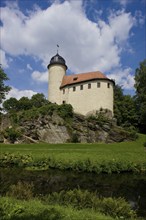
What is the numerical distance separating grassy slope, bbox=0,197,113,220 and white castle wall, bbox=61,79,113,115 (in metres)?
37.4

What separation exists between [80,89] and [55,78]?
20.5ft

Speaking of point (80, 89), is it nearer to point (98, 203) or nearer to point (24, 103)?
point (24, 103)

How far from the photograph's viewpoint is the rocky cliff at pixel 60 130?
128 feet

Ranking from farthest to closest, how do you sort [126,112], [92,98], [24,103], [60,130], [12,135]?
1. [24,103]
2. [126,112]
3. [92,98]
4. [60,130]
5. [12,135]

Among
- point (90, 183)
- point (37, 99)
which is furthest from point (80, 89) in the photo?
point (90, 183)

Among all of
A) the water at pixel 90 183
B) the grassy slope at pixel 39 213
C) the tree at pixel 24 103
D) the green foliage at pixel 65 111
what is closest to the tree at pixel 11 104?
the tree at pixel 24 103

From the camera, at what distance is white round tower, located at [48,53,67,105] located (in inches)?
1967

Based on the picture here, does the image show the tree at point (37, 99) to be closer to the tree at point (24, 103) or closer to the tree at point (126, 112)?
the tree at point (24, 103)

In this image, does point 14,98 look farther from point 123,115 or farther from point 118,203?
point 118,203

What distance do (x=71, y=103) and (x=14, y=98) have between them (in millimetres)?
25272

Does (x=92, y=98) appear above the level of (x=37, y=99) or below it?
below

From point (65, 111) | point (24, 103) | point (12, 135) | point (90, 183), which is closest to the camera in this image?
point (90, 183)

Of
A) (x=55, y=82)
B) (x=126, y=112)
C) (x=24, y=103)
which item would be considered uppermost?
(x=55, y=82)

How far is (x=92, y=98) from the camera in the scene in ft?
149
